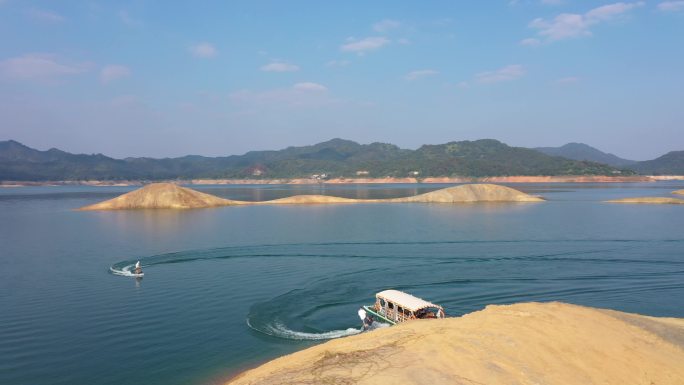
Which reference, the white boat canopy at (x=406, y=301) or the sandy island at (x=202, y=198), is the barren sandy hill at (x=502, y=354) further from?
the sandy island at (x=202, y=198)

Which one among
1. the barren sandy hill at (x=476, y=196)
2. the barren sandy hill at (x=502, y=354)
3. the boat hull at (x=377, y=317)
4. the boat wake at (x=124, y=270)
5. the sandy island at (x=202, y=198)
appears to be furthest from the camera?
the barren sandy hill at (x=476, y=196)

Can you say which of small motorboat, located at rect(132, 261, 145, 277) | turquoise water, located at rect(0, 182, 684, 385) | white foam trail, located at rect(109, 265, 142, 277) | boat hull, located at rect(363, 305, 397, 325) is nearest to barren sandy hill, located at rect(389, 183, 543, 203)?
turquoise water, located at rect(0, 182, 684, 385)

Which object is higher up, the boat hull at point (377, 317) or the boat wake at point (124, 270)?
the boat hull at point (377, 317)

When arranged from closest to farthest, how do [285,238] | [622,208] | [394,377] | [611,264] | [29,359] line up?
1. [394,377]
2. [29,359]
3. [611,264]
4. [285,238]
5. [622,208]

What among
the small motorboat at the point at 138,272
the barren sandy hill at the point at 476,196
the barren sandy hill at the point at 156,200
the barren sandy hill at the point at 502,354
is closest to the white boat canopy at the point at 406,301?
the barren sandy hill at the point at 502,354

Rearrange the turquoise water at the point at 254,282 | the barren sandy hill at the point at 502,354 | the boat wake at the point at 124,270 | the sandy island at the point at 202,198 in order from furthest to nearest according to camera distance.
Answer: the sandy island at the point at 202,198
the boat wake at the point at 124,270
the turquoise water at the point at 254,282
the barren sandy hill at the point at 502,354

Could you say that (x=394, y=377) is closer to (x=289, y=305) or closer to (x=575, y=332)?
(x=575, y=332)

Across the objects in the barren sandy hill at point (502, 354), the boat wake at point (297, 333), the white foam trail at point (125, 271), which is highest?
the barren sandy hill at point (502, 354)

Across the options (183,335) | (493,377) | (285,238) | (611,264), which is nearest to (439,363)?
(493,377)
